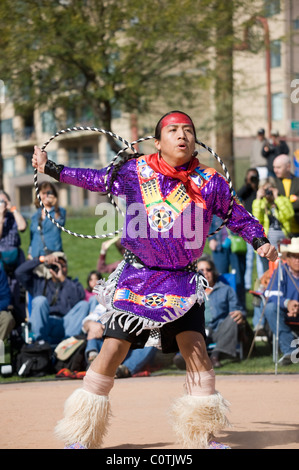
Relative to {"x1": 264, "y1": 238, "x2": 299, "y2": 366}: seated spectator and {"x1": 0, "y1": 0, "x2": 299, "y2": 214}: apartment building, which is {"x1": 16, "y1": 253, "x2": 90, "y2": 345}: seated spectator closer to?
{"x1": 264, "y1": 238, "x2": 299, "y2": 366}: seated spectator

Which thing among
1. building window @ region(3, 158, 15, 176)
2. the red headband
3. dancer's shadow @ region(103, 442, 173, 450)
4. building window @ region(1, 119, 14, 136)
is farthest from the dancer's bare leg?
building window @ region(3, 158, 15, 176)

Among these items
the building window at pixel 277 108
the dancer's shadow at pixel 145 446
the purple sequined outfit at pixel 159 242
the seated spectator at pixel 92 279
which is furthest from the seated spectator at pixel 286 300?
the building window at pixel 277 108

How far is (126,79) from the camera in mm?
15211

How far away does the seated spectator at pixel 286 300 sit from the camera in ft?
28.3

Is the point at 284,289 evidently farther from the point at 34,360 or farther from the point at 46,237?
the point at 46,237

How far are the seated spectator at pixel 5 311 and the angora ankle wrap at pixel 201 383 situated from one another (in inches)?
162

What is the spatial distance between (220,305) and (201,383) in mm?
4267

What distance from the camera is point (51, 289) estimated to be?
9.40 meters

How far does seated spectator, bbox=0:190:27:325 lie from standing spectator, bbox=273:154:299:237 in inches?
136

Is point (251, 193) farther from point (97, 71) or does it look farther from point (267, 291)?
point (97, 71)

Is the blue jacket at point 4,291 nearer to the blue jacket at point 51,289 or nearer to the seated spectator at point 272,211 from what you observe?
the blue jacket at point 51,289

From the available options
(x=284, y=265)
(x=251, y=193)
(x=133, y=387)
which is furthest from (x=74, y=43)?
(x=133, y=387)

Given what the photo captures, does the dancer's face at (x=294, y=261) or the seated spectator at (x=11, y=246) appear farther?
the seated spectator at (x=11, y=246)

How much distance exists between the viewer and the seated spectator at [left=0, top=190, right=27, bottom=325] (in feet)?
31.3
